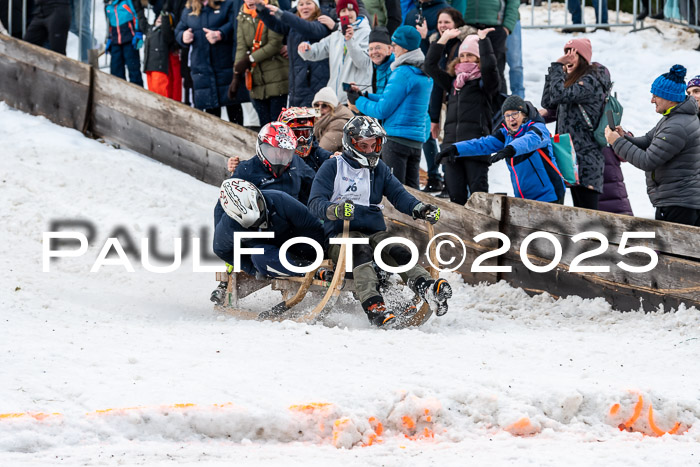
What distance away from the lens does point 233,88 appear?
11.2 meters

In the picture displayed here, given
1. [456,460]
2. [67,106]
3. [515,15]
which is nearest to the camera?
[456,460]

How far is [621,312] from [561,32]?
863 centimetres

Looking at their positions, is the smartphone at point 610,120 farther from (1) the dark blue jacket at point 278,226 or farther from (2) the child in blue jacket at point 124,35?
(2) the child in blue jacket at point 124,35

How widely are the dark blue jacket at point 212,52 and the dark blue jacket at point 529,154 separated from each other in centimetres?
401

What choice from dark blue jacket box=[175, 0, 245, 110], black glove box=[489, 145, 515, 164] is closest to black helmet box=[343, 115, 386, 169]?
black glove box=[489, 145, 515, 164]

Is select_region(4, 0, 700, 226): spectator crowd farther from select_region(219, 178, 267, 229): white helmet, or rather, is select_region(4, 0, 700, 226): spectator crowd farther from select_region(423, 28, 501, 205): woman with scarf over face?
select_region(219, 178, 267, 229): white helmet

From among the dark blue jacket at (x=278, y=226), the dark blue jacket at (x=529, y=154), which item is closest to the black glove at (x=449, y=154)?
the dark blue jacket at (x=529, y=154)

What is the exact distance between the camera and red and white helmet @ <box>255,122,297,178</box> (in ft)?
25.8

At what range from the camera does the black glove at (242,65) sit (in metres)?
11.0

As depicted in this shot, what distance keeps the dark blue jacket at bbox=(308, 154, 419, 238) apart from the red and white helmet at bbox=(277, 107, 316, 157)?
2.66 feet

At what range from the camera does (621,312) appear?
292 inches

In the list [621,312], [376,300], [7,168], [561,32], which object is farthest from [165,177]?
[561,32]

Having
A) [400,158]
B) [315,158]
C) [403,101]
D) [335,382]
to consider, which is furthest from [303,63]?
[335,382]

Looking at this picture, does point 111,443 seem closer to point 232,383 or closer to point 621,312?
point 232,383
